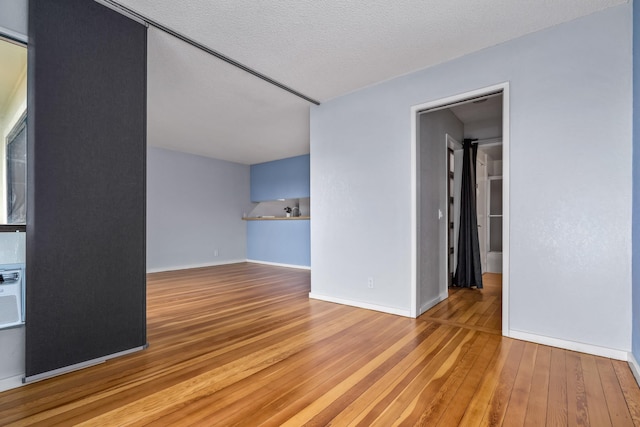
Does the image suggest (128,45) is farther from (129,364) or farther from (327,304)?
(327,304)

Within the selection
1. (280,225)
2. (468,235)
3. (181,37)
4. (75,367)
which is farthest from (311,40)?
(280,225)

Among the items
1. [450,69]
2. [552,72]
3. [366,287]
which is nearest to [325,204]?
[366,287]

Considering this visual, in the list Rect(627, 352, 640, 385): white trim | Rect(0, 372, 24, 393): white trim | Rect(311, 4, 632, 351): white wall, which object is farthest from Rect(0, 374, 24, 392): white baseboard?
Rect(627, 352, 640, 385): white trim

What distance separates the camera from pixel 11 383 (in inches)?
71.5

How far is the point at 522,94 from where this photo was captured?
8.52 feet

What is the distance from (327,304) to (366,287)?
543 mm

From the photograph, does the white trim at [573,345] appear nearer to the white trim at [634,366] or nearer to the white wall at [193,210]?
the white trim at [634,366]

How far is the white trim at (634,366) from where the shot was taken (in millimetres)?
1915

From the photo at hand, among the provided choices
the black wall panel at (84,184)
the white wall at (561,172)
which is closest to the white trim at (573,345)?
the white wall at (561,172)

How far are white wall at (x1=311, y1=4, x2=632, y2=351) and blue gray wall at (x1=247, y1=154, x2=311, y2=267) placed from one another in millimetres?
3790

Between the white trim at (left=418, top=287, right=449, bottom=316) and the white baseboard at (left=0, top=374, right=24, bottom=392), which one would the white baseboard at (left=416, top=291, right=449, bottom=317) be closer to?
the white trim at (left=418, top=287, right=449, bottom=316)

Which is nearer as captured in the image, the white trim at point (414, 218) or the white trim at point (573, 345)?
the white trim at point (573, 345)

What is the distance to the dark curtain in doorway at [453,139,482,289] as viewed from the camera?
457 centimetres

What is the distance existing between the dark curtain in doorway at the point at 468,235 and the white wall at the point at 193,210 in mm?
5248
